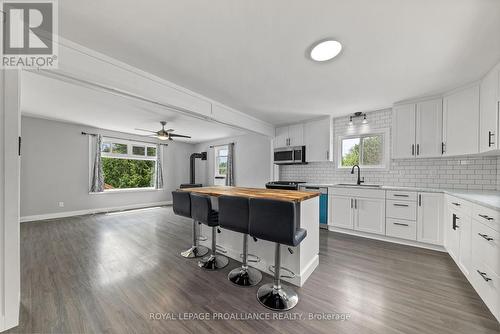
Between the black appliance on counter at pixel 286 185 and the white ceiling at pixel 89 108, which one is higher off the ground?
the white ceiling at pixel 89 108

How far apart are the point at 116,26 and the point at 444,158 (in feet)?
16.2

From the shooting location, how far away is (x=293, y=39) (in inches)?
71.2

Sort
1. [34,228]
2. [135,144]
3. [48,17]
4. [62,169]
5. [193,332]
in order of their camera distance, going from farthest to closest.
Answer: [135,144], [62,169], [34,228], [48,17], [193,332]

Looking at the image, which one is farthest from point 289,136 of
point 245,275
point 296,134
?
point 245,275

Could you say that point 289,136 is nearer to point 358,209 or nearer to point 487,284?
point 358,209

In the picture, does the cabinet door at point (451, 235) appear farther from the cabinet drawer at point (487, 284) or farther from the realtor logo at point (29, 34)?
the realtor logo at point (29, 34)

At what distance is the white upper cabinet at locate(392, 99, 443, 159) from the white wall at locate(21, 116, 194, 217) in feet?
24.2

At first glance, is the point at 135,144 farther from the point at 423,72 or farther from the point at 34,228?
the point at 423,72

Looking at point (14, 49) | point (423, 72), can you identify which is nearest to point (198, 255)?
point (14, 49)

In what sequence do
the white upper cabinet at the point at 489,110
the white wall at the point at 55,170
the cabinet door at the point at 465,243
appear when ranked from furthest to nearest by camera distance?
the white wall at the point at 55,170 → the white upper cabinet at the point at 489,110 → the cabinet door at the point at 465,243

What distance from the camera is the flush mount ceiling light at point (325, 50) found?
1.85 m

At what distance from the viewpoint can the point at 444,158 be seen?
3.23 meters

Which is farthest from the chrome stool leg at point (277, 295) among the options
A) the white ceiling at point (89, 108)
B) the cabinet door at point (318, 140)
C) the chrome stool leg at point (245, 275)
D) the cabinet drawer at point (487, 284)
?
the cabinet door at point (318, 140)

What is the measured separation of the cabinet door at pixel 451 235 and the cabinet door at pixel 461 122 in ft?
3.16
